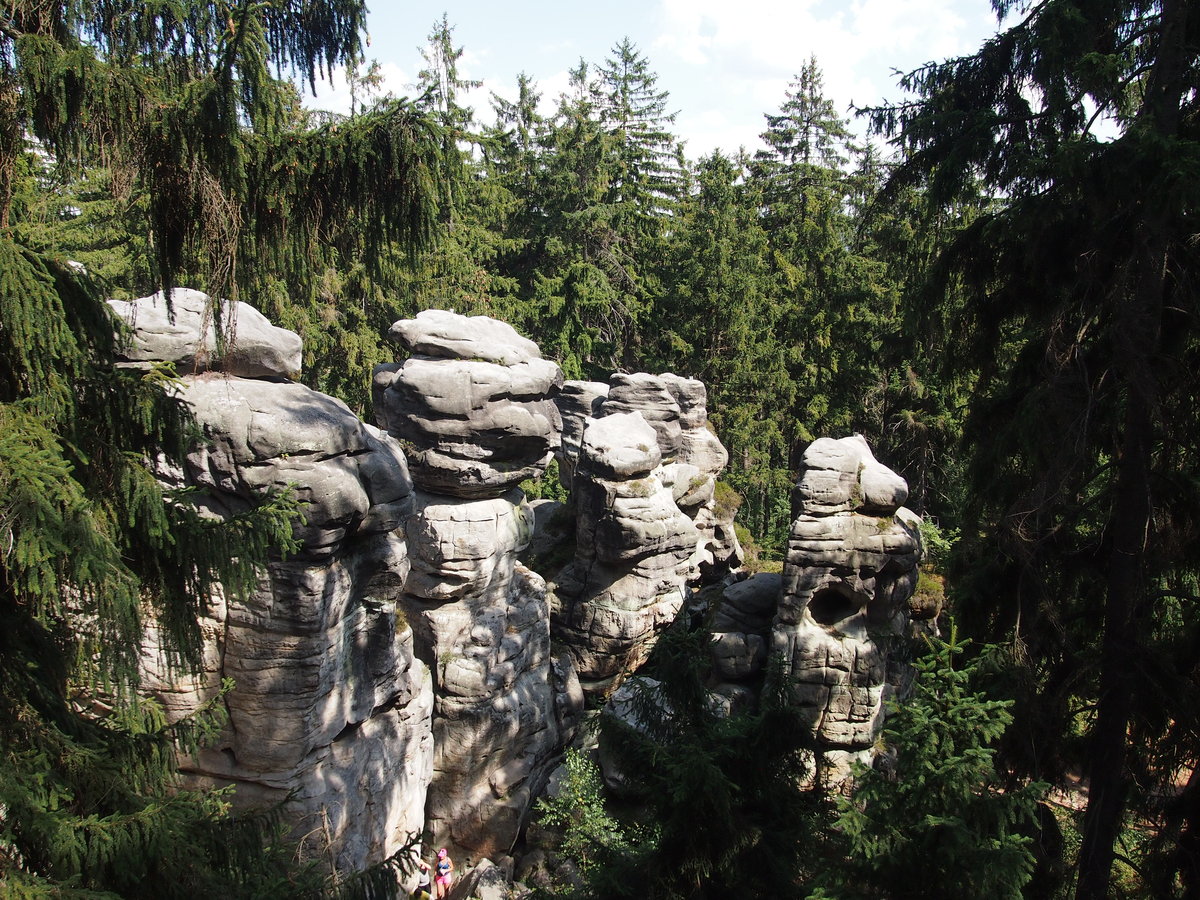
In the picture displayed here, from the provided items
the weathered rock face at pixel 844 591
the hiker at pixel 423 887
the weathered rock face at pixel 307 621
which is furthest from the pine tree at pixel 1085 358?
the hiker at pixel 423 887

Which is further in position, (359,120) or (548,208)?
(548,208)

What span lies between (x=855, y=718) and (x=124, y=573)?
38.4 feet

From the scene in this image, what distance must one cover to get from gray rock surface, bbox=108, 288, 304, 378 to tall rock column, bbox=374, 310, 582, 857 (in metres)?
3.96

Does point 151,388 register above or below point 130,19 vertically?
below

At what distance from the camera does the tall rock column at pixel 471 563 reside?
13.1 metres

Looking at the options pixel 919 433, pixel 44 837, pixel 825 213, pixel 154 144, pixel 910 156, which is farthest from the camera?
pixel 825 213

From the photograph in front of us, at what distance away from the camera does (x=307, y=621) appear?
8844 mm

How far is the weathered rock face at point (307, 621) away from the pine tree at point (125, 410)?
382cm

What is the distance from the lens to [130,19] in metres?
4.14

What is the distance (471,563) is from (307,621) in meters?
4.68

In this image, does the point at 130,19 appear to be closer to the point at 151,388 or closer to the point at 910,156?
the point at 151,388

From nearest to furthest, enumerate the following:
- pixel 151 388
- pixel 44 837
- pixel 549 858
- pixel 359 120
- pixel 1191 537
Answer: pixel 44 837 < pixel 151 388 < pixel 359 120 < pixel 1191 537 < pixel 549 858

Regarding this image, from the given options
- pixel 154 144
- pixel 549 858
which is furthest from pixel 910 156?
pixel 549 858

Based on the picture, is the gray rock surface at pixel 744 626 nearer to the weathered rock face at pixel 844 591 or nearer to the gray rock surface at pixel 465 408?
the weathered rock face at pixel 844 591
